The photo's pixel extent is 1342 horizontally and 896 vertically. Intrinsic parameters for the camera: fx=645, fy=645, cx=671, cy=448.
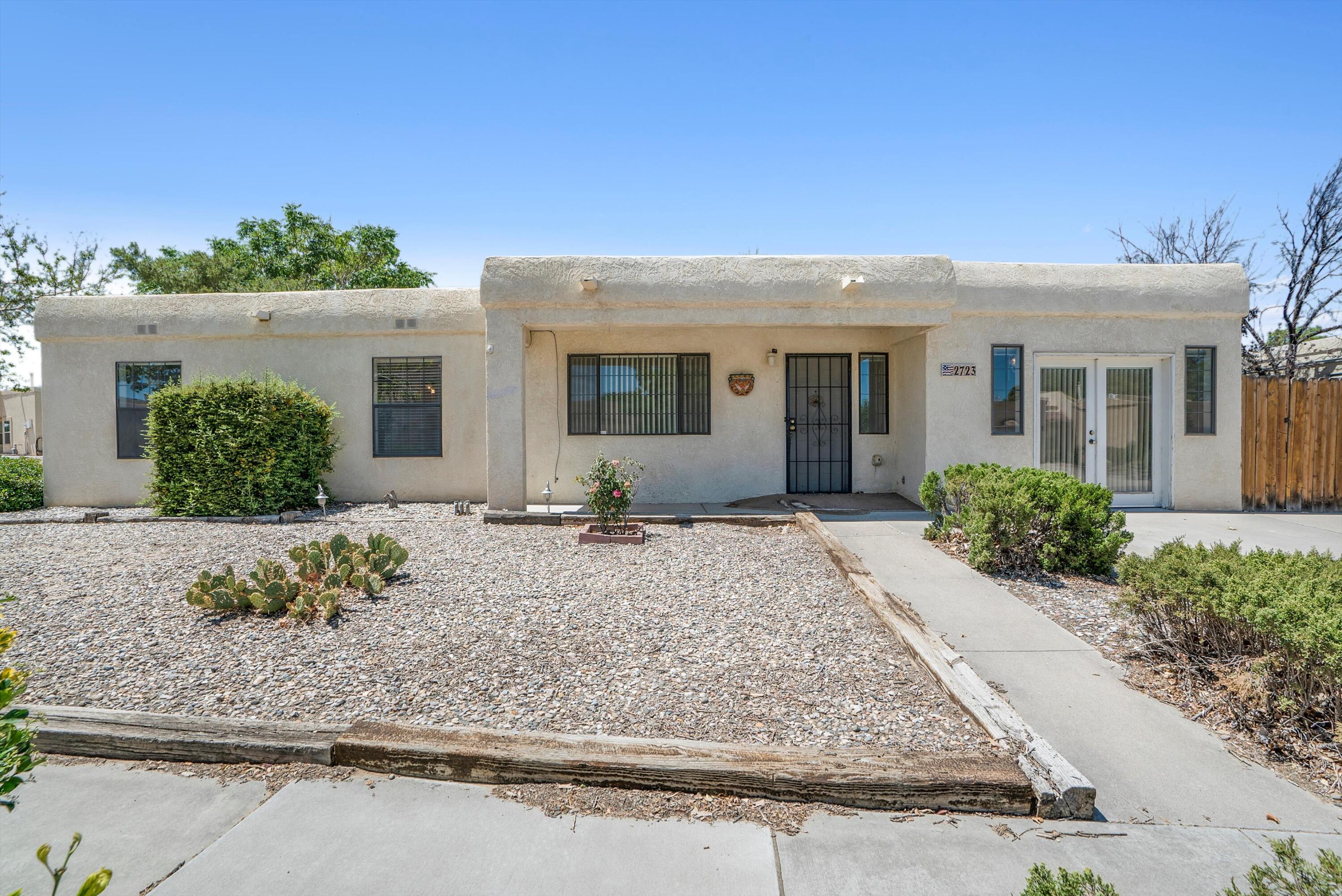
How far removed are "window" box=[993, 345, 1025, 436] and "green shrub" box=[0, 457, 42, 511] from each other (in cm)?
1496

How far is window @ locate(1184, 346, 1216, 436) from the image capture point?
917cm

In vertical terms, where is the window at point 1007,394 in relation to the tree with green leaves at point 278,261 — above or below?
below

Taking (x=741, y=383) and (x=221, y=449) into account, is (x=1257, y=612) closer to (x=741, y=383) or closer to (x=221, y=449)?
(x=741, y=383)

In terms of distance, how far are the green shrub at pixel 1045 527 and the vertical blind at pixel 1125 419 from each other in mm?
3929

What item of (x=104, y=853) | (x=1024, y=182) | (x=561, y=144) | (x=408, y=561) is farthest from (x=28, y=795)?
(x=1024, y=182)

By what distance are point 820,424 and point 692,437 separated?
209cm

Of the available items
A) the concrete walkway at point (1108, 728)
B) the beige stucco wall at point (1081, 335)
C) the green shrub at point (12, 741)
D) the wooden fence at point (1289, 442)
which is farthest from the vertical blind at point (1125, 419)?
the green shrub at point (12, 741)

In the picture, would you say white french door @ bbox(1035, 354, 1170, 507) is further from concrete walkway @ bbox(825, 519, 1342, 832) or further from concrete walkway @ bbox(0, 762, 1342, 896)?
concrete walkway @ bbox(0, 762, 1342, 896)

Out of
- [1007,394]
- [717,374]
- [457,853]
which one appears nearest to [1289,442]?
[1007,394]

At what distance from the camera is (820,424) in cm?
1042

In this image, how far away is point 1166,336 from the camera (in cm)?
915

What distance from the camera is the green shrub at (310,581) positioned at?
14.1ft

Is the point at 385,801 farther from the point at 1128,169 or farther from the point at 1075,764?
the point at 1128,169

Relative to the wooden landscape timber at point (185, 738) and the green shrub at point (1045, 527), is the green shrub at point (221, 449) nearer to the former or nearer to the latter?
the wooden landscape timber at point (185, 738)
